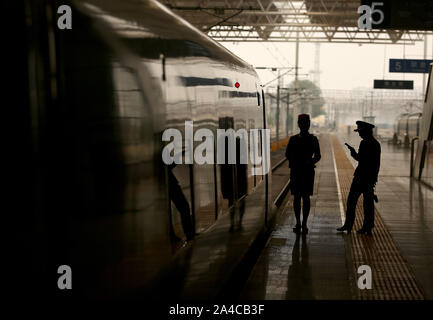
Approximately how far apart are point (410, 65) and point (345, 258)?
24.8 m

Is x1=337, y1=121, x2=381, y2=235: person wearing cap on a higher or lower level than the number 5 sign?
lower

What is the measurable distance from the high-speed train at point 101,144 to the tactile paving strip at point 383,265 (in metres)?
2.32

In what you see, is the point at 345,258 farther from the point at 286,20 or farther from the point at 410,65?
the point at 286,20

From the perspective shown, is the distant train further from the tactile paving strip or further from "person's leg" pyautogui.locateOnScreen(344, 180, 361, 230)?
the tactile paving strip

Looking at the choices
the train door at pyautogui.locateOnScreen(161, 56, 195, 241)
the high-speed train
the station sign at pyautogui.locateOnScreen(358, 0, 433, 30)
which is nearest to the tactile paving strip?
the train door at pyautogui.locateOnScreen(161, 56, 195, 241)

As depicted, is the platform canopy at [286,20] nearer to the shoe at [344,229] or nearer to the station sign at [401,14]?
the station sign at [401,14]

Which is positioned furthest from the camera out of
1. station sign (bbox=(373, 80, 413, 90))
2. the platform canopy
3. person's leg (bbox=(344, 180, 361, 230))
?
station sign (bbox=(373, 80, 413, 90))

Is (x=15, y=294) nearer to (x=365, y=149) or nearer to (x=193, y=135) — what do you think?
(x=193, y=135)

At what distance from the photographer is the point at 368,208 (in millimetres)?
8047

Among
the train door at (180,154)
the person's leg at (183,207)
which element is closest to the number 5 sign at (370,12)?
the train door at (180,154)

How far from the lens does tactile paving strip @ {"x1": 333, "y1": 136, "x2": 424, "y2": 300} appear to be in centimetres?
541

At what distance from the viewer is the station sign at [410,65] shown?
95.3ft

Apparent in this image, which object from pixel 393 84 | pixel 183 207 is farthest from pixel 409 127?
pixel 183 207

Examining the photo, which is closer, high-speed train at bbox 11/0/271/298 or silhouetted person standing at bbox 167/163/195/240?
high-speed train at bbox 11/0/271/298
